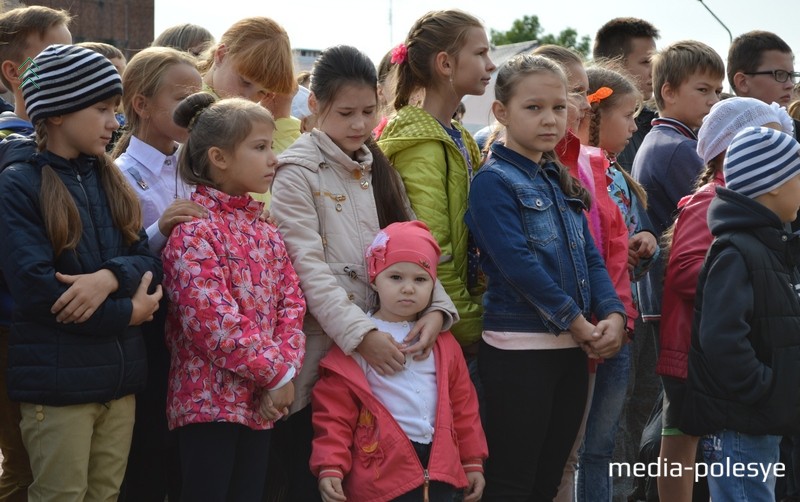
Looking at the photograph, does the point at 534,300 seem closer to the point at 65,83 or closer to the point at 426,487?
the point at 426,487

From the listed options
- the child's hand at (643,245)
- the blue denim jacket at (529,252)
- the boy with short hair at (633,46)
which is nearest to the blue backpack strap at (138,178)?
the blue denim jacket at (529,252)

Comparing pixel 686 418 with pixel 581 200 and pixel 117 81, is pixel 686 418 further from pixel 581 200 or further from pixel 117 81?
pixel 117 81

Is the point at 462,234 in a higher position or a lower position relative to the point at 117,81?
lower

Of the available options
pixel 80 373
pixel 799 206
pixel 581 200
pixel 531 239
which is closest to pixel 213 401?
pixel 80 373

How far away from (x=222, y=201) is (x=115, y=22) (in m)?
16.1

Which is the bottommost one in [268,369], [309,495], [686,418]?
[309,495]

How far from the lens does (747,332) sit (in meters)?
3.70

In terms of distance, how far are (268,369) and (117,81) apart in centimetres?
115

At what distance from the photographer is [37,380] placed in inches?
121

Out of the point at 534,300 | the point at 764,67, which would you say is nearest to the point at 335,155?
the point at 534,300

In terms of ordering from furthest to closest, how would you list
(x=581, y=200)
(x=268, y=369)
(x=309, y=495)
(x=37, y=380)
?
(x=581, y=200) < (x=309, y=495) < (x=268, y=369) < (x=37, y=380)

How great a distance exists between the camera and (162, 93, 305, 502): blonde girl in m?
3.31

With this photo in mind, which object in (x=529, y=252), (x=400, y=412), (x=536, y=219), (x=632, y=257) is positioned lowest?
(x=400, y=412)

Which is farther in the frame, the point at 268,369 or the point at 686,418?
the point at 686,418
